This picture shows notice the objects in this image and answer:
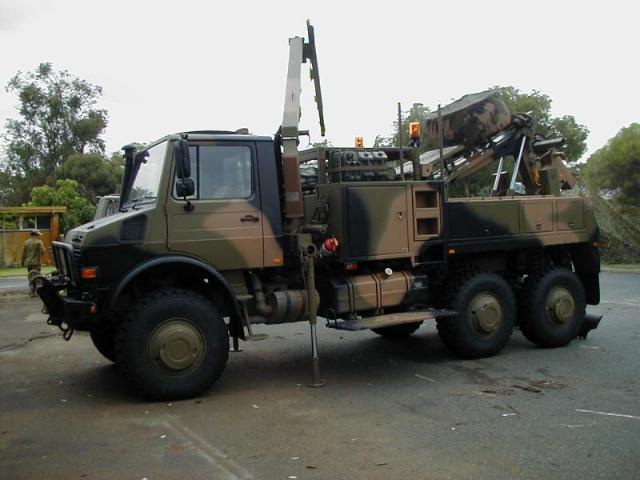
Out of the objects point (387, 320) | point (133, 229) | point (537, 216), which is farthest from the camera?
point (537, 216)

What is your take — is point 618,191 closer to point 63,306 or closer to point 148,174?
point 148,174

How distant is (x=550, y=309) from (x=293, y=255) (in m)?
3.63

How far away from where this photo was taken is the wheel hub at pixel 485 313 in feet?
26.1

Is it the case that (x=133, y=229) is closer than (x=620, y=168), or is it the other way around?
(x=133, y=229)

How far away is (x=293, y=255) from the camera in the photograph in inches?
286

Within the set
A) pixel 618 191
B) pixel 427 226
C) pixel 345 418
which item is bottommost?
pixel 345 418

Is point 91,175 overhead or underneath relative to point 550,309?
overhead

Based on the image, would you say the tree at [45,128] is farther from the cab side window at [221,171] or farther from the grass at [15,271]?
the cab side window at [221,171]

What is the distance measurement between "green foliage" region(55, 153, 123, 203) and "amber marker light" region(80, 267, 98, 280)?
1471 inches

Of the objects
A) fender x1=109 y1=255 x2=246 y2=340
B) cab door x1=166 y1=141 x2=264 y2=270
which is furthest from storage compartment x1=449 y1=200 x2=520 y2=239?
fender x1=109 y1=255 x2=246 y2=340

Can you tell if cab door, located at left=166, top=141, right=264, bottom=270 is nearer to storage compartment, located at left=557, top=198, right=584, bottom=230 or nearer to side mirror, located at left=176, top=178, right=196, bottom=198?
side mirror, located at left=176, top=178, right=196, bottom=198

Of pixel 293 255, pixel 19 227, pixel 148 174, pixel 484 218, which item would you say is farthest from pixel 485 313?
pixel 19 227

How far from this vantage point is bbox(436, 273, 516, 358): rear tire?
7.89 metres

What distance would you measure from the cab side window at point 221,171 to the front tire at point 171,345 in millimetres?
1042
